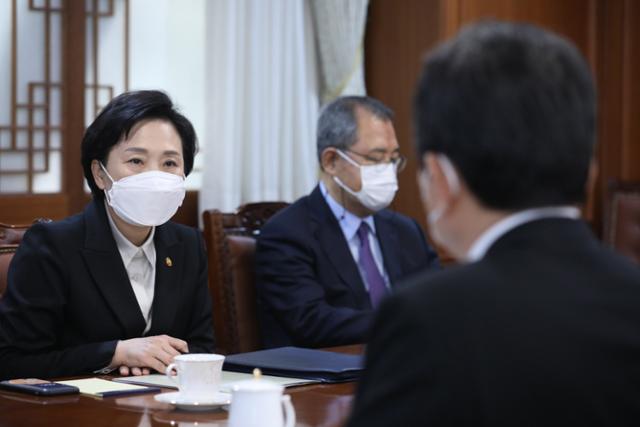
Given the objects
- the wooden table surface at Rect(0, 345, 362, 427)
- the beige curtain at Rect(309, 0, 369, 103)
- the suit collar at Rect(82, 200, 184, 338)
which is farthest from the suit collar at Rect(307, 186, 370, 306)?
the beige curtain at Rect(309, 0, 369, 103)

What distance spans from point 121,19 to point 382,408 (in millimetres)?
3955

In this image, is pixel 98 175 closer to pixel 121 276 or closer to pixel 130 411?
pixel 121 276

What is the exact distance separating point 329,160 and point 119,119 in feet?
3.48

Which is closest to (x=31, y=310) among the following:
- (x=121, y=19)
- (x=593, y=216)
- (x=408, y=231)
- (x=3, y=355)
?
(x=3, y=355)

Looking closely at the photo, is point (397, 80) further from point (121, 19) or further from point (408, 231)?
point (408, 231)

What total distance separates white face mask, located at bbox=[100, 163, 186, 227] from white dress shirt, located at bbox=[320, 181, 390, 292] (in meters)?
0.88

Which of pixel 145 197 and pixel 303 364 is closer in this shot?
pixel 303 364

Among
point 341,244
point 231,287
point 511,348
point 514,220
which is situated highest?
point 514,220

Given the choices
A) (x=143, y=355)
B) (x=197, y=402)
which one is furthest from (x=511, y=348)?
(x=143, y=355)

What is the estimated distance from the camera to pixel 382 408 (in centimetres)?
107

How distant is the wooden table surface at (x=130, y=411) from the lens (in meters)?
1.83

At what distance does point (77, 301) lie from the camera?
2629 mm

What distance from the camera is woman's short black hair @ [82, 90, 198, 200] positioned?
279 cm

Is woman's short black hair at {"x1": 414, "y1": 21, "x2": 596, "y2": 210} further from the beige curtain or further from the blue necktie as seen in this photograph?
the beige curtain
